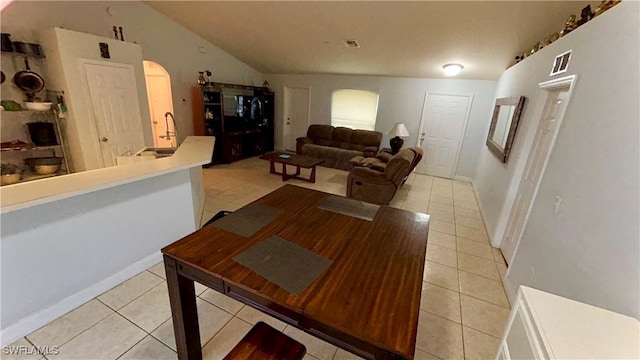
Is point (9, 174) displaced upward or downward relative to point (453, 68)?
downward

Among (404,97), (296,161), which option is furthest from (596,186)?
(404,97)

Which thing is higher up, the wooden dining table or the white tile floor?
the wooden dining table

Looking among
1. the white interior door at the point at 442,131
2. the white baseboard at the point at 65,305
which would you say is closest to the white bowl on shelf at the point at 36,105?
the white baseboard at the point at 65,305

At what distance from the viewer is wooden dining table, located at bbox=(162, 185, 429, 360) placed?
0.90 meters

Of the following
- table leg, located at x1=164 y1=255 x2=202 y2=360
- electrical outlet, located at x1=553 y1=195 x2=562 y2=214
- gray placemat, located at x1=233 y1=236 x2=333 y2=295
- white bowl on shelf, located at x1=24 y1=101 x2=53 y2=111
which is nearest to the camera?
gray placemat, located at x1=233 y1=236 x2=333 y2=295

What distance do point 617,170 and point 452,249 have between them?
6.20 ft

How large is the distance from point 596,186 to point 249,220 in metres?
1.97

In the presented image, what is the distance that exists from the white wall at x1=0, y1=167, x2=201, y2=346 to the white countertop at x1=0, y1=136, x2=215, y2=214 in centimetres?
15

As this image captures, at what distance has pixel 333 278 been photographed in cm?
110

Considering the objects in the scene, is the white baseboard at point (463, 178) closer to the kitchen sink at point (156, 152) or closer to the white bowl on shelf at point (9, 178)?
the kitchen sink at point (156, 152)

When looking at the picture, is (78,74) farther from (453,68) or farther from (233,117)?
(453,68)

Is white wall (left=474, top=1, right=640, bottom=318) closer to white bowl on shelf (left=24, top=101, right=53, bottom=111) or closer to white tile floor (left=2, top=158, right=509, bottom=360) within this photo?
white tile floor (left=2, top=158, right=509, bottom=360)

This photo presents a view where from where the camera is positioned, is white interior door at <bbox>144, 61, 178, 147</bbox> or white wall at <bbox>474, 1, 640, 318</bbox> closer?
white wall at <bbox>474, 1, 640, 318</bbox>

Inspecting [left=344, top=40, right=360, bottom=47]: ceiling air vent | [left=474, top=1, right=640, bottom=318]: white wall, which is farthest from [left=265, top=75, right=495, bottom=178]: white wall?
[left=474, top=1, right=640, bottom=318]: white wall
